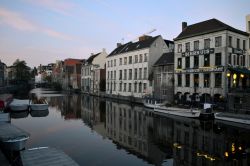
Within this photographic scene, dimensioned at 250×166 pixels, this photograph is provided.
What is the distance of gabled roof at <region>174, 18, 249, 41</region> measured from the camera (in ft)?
114

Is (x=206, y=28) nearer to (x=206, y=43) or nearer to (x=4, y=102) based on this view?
(x=206, y=43)

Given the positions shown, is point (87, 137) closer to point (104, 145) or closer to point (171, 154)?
point (104, 145)

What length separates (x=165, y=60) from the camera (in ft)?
149

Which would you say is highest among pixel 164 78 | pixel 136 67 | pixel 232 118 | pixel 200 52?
pixel 200 52

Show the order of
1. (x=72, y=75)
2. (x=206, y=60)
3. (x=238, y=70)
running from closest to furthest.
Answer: (x=238, y=70) → (x=206, y=60) → (x=72, y=75)

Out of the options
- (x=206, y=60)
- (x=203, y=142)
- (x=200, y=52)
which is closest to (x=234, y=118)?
(x=203, y=142)

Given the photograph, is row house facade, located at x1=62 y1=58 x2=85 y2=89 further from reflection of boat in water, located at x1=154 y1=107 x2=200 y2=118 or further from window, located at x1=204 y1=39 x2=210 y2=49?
reflection of boat in water, located at x1=154 y1=107 x2=200 y2=118

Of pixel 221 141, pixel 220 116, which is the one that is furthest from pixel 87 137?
pixel 220 116

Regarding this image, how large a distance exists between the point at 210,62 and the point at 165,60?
11202mm

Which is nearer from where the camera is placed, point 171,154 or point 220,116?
point 171,154

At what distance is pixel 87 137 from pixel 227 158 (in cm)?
1102

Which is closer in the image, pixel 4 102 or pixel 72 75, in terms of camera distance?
pixel 4 102

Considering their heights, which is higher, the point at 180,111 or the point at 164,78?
the point at 164,78

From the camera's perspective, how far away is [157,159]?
15.3 meters
